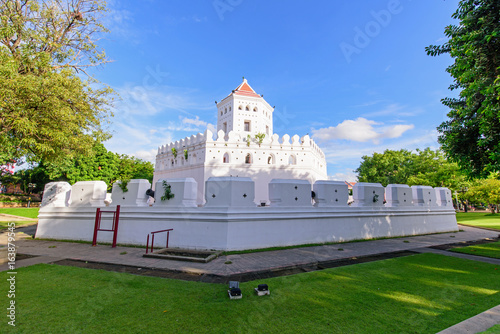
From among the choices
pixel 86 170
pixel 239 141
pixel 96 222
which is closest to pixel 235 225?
pixel 96 222

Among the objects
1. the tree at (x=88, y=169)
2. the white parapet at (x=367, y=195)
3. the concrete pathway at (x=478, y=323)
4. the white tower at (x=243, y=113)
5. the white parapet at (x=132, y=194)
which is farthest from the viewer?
the white tower at (x=243, y=113)

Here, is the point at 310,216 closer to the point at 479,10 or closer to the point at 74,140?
the point at 479,10

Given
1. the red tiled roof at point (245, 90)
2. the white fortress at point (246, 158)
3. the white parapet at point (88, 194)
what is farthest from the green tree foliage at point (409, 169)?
the white parapet at point (88, 194)

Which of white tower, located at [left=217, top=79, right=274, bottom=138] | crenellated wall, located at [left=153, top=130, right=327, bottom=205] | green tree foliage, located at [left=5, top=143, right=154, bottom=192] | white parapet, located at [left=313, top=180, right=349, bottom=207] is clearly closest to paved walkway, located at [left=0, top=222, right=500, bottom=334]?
white parapet, located at [left=313, top=180, right=349, bottom=207]

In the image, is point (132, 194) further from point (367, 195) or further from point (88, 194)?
point (367, 195)

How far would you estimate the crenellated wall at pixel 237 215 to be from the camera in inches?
282

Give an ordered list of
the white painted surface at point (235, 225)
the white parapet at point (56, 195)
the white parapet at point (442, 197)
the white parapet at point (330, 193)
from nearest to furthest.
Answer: the white painted surface at point (235, 225)
the white parapet at point (330, 193)
the white parapet at point (56, 195)
the white parapet at point (442, 197)

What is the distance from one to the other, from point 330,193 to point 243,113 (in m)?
26.2

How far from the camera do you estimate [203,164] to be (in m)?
25.1

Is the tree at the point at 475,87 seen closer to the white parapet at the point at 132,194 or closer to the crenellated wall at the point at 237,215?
the crenellated wall at the point at 237,215

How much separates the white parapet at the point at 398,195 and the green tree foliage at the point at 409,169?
17.9 metres

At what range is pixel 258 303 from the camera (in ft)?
10.7

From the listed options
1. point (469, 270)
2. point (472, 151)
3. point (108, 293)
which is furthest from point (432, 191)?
point (108, 293)

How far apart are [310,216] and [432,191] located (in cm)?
822
